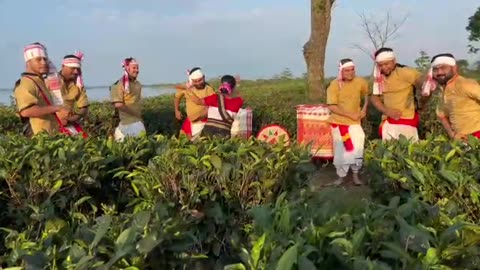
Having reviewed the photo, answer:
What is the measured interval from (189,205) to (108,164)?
2.93 feet

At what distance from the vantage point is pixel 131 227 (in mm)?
2514

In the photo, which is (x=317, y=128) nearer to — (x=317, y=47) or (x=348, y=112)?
(x=348, y=112)

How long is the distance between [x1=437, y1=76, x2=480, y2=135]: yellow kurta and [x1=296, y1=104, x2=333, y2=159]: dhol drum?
2734 millimetres

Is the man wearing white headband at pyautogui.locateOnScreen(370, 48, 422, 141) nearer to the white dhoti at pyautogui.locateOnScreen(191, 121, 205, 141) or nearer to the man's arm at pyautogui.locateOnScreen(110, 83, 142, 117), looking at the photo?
the white dhoti at pyautogui.locateOnScreen(191, 121, 205, 141)

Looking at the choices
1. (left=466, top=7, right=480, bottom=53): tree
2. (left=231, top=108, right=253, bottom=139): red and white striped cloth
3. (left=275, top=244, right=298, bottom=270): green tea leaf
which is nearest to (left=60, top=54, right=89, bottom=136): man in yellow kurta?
(left=231, top=108, right=253, bottom=139): red and white striped cloth

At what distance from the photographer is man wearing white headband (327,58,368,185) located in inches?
335

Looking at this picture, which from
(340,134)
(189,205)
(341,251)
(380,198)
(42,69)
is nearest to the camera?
(341,251)

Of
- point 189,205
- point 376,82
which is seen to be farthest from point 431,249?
point 376,82

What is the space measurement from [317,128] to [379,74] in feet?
5.67

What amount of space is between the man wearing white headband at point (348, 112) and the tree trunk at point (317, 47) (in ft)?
10.5

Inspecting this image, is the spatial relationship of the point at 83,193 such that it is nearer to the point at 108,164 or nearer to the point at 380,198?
the point at 108,164

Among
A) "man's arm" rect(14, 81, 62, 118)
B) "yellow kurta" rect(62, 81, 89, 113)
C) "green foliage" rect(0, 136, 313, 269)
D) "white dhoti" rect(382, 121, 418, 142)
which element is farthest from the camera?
"white dhoti" rect(382, 121, 418, 142)

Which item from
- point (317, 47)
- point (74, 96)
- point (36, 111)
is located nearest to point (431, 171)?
point (36, 111)

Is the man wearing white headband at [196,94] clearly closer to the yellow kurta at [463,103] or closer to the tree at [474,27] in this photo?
the yellow kurta at [463,103]
